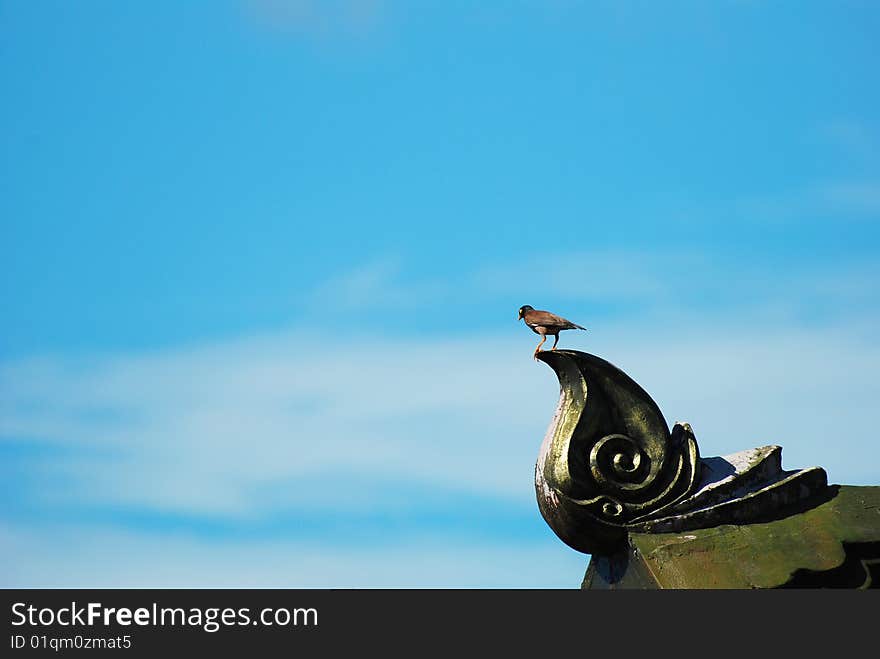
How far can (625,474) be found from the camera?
30.8ft

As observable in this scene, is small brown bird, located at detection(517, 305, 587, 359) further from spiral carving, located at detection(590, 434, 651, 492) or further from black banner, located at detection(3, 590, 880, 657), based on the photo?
black banner, located at detection(3, 590, 880, 657)

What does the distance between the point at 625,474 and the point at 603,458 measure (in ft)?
0.62

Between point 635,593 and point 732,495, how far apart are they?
149 cm

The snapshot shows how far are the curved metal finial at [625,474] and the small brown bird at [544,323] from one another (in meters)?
0.14

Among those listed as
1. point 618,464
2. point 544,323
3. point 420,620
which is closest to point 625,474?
point 618,464

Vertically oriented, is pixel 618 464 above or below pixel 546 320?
below

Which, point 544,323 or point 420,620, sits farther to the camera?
point 544,323

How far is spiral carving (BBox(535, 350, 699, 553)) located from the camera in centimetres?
934

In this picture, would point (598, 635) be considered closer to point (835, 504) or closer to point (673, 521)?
point (673, 521)

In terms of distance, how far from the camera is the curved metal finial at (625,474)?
933 centimetres

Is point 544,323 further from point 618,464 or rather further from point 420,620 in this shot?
point 420,620

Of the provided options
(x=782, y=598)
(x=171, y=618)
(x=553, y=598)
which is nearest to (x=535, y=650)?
(x=553, y=598)

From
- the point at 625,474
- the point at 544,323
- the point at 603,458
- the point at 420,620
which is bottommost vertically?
the point at 420,620

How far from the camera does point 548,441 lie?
31.3 ft
